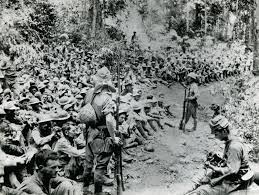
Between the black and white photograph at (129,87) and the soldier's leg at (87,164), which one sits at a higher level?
the black and white photograph at (129,87)

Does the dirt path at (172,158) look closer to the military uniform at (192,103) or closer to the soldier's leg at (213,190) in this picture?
the military uniform at (192,103)

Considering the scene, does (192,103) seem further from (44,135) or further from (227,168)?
(44,135)

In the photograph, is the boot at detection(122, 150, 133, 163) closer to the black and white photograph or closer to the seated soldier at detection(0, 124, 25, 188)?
the black and white photograph

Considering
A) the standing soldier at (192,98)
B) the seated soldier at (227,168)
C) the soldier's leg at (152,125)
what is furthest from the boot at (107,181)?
the standing soldier at (192,98)

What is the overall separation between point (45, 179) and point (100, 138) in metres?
1.48

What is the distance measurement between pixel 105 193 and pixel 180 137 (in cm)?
148

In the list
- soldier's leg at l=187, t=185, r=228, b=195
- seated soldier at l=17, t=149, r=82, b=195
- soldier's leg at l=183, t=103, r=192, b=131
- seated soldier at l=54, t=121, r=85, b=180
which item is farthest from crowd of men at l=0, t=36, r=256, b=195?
soldier's leg at l=187, t=185, r=228, b=195

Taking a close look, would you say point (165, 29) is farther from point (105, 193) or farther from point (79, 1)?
point (105, 193)

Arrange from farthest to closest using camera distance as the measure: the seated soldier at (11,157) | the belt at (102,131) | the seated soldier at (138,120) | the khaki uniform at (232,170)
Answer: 1. the seated soldier at (138,120)
2. the belt at (102,131)
3. the seated soldier at (11,157)
4. the khaki uniform at (232,170)

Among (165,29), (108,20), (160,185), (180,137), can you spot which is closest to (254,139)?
(180,137)

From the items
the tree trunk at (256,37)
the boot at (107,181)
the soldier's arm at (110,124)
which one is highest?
the tree trunk at (256,37)

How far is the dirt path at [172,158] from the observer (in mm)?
5984

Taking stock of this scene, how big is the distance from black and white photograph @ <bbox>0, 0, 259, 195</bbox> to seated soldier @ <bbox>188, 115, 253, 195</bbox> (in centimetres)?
20

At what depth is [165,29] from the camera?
6.32 metres
